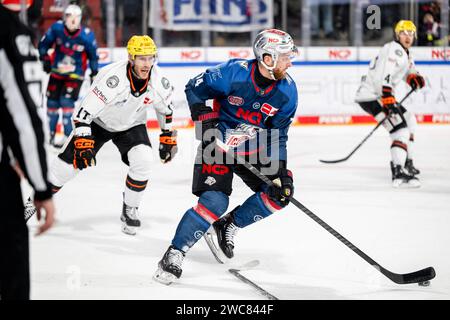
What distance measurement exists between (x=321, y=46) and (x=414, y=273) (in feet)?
22.1

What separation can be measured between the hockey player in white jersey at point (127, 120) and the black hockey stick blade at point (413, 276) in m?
1.49

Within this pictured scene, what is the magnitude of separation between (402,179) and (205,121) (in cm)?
305

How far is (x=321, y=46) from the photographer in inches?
391

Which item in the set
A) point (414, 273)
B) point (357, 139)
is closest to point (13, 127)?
point (414, 273)

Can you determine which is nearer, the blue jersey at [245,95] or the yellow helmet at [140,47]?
the blue jersey at [245,95]

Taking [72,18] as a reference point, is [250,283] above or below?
below

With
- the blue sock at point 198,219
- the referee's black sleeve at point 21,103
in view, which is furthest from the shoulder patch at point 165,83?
the referee's black sleeve at point 21,103

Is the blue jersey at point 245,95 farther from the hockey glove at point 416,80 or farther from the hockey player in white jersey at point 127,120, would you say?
the hockey glove at point 416,80

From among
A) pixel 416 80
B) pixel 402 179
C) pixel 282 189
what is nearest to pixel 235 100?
pixel 282 189

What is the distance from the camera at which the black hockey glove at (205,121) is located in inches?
140

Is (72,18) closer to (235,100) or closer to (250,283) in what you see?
(235,100)

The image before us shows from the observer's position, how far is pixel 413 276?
3.49m

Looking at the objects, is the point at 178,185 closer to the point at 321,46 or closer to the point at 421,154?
the point at 421,154

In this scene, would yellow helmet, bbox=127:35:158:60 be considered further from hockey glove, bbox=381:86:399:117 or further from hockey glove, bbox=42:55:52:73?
hockey glove, bbox=42:55:52:73
